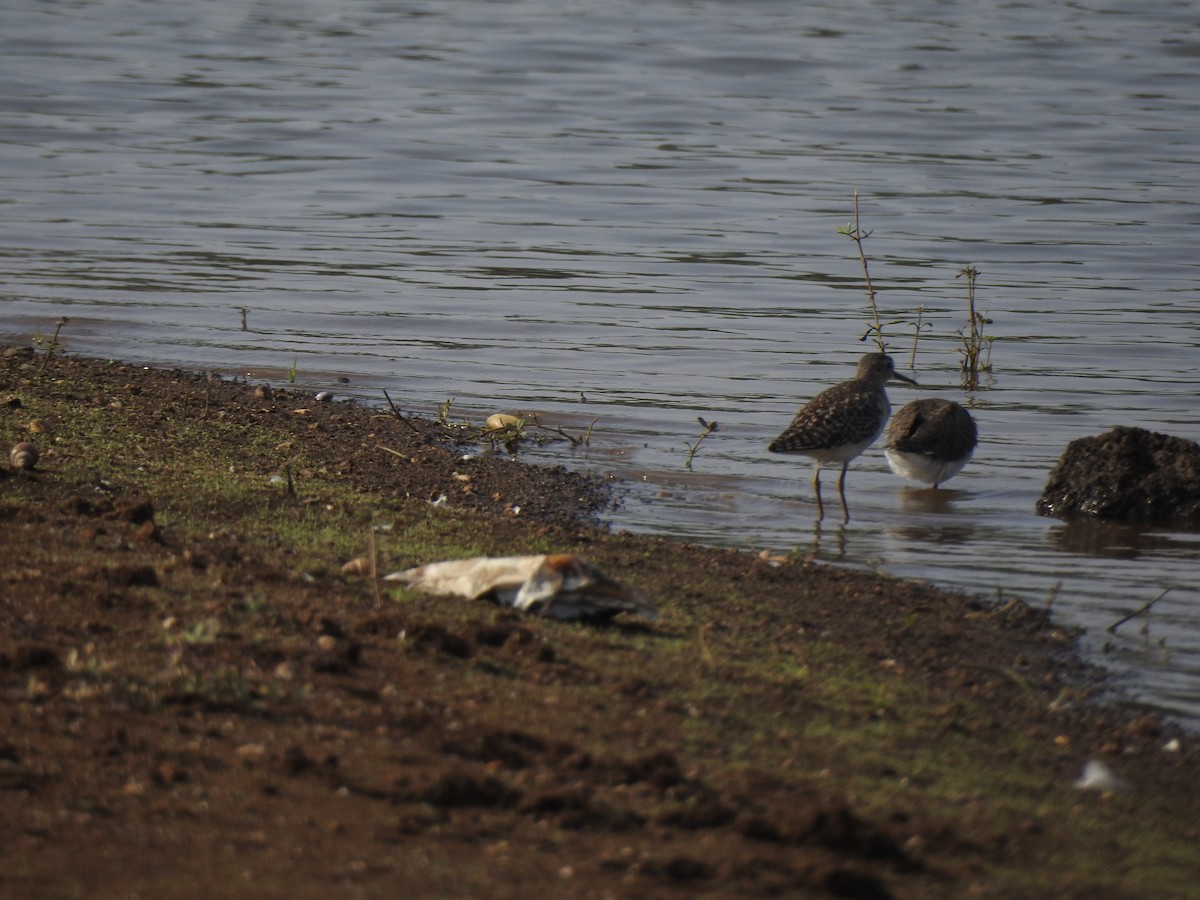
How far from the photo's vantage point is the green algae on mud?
3.88 m

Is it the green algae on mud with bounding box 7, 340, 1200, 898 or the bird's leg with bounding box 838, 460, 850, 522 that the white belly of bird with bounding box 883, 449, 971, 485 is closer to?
the bird's leg with bounding box 838, 460, 850, 522

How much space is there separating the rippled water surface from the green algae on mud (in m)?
1.19

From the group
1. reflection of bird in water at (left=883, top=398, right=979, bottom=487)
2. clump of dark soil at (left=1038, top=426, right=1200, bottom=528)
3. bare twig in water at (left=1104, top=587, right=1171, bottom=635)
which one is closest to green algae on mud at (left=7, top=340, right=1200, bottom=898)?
bare twig in water at (left=1104, top=587, right=1171, bottom=635)

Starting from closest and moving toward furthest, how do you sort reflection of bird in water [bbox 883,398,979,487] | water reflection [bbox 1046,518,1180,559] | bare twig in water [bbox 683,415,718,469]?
water reflection [bbox 1046,518,1180,559], reflection of bird in water [bbox 883,398,979,487], bare twig in water [bbox 683,415,718,469]

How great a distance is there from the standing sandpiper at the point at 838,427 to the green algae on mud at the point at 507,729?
204 centimetres

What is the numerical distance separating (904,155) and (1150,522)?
15120 mm

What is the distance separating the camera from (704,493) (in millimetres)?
9539

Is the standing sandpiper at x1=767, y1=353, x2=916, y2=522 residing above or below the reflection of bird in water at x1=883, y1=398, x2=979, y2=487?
above

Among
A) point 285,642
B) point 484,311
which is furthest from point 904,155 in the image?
point 285,642

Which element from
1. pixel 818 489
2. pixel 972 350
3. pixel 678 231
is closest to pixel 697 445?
pixel 818 489

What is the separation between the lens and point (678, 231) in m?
18.9

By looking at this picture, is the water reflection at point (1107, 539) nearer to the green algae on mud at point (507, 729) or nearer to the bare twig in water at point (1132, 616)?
the bare twig in water at point (1132, 616)

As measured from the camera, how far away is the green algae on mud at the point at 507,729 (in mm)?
3881

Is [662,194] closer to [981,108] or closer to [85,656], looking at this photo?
[981,108]
